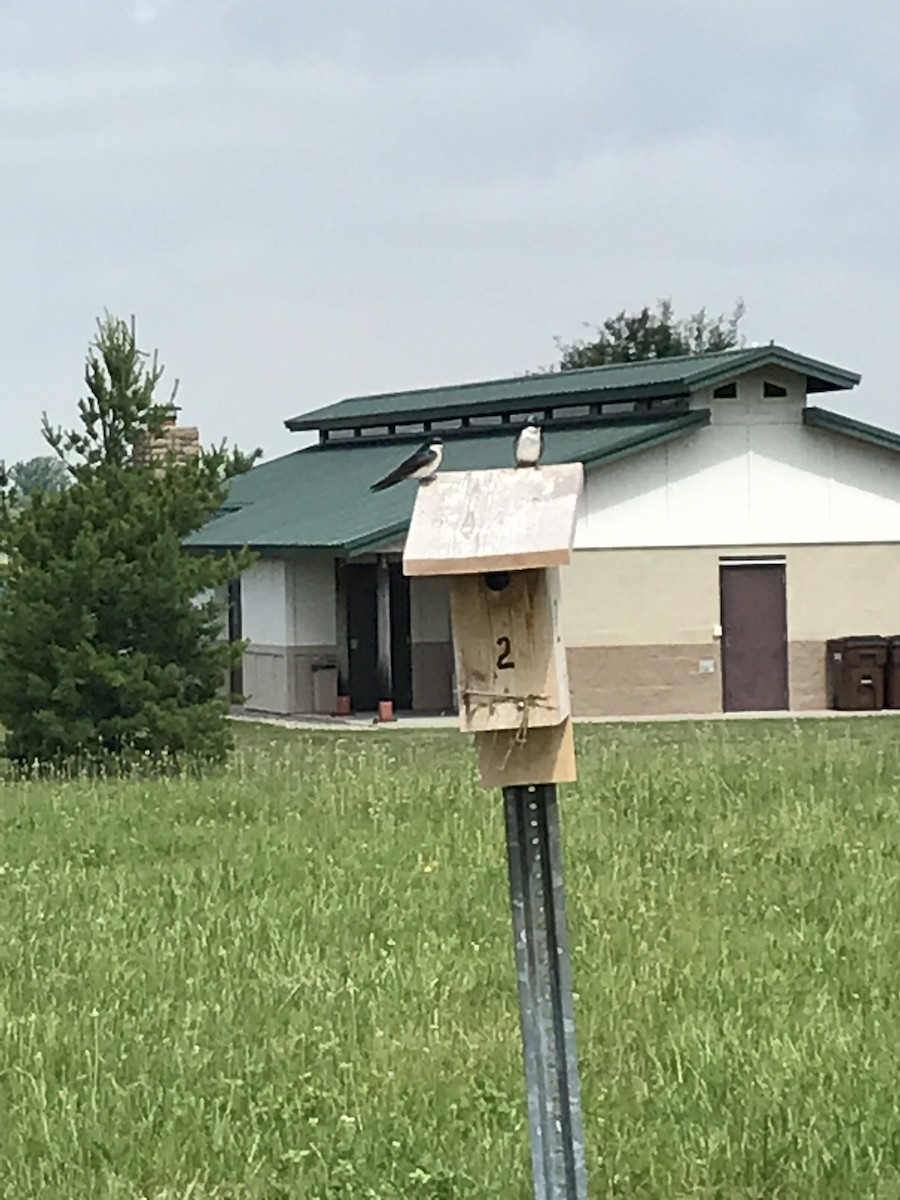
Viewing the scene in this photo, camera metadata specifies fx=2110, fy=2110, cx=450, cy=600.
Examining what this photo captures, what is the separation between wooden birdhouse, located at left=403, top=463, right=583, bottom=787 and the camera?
15.9 feet

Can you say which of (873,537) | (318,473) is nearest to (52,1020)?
(873,537)

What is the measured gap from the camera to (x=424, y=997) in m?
8.27

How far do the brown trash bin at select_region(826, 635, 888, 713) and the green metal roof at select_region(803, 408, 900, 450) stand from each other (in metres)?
3.00

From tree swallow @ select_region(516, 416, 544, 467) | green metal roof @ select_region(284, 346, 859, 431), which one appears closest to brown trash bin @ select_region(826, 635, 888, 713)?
green metal roof @ select_region(284, 346, 859, 431)

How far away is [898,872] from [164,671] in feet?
34.6

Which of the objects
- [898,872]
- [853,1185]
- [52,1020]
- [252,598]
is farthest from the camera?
[252,598]

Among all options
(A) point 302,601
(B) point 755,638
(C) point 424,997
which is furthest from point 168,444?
(C) point 424,997

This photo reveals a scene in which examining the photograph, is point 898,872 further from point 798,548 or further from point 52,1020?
point 798,548

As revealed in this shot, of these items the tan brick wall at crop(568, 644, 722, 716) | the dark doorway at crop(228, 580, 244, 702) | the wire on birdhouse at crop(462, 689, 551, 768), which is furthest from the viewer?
the dark doorway at crop(228, 580, 244, 702)

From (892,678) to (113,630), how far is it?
14.3m

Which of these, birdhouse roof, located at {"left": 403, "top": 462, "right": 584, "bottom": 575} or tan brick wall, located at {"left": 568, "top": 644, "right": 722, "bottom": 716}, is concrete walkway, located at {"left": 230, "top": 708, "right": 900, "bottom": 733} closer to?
tan brick wall, located at {"left": 568, "top": 644, "right": 722, "bottom": 716}

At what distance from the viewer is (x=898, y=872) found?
1064cm

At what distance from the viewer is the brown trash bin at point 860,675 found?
30.7m

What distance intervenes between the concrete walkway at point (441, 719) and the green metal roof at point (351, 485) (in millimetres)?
2513
